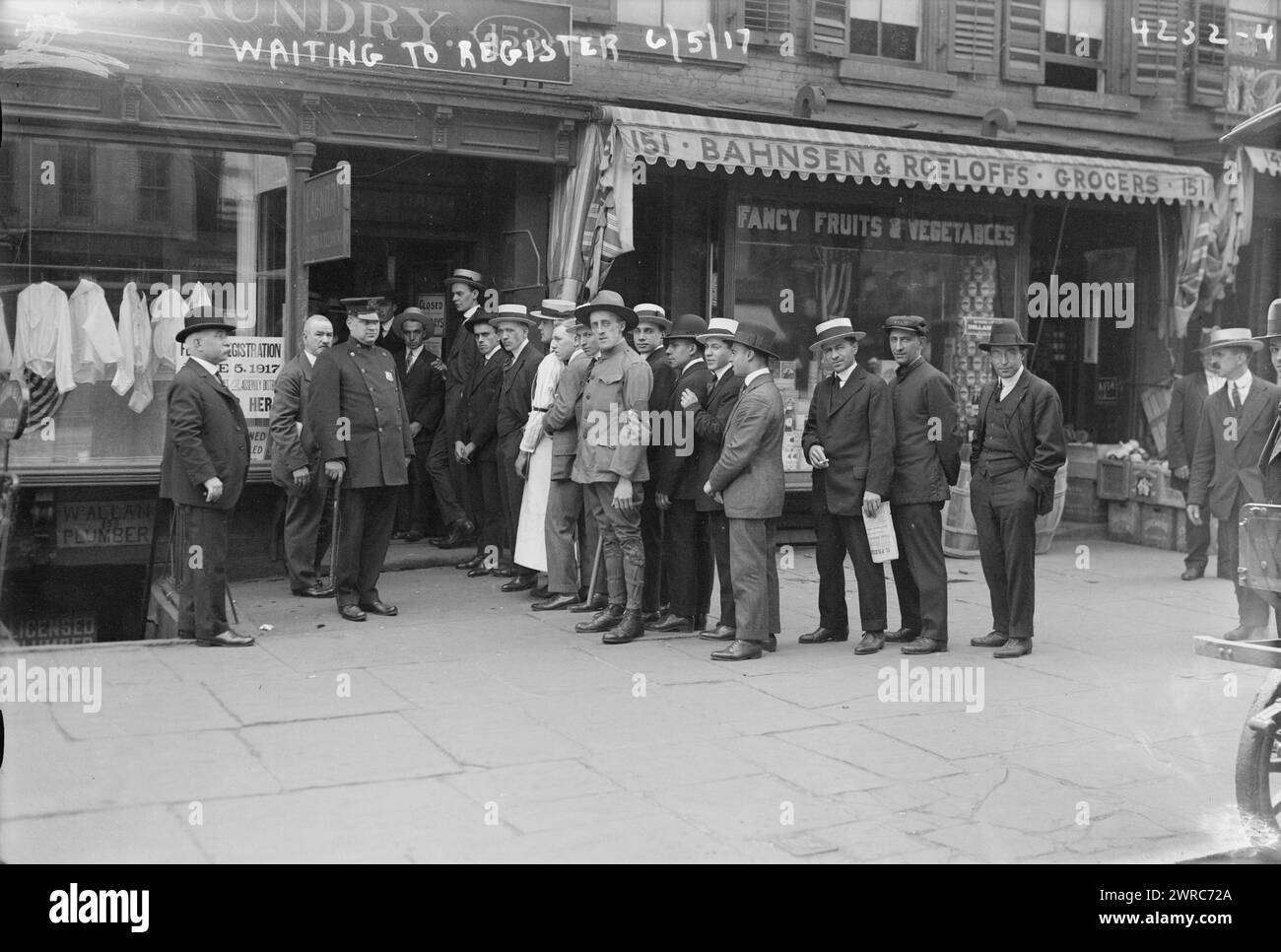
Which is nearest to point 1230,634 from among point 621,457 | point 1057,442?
point 1057,442

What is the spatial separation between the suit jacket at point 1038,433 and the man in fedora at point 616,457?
2441 mm

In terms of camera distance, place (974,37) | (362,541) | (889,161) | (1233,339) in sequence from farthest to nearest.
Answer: (974,37)
(889,161)
(1233,339)
(362,541)

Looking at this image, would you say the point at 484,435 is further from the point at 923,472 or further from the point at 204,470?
the point at 923,472

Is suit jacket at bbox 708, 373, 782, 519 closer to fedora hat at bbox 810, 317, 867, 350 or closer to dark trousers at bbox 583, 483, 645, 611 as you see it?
fedora hat at bbox 810, 317, 867, 350

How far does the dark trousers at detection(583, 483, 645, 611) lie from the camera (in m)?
9.05

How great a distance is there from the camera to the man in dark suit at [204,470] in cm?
845

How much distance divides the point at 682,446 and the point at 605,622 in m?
1.34

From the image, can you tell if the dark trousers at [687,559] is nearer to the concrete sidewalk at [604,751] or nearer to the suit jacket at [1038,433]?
the concrete sidewalk at [604,751]

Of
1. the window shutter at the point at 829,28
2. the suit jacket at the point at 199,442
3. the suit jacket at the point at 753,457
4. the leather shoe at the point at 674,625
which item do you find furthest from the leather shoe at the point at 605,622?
the window shutter at the point at 829,28

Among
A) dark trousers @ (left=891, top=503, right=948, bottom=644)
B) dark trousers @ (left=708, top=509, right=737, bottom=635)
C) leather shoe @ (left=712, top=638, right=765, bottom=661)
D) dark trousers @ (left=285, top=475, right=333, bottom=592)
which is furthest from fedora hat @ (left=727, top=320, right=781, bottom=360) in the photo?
dark trousers @ (left=285, top=475, right=333, bottom=592)

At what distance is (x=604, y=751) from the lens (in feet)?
21.1

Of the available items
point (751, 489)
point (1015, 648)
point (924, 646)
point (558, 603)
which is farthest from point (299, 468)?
point (1015, 648)

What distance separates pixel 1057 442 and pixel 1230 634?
207 cm
